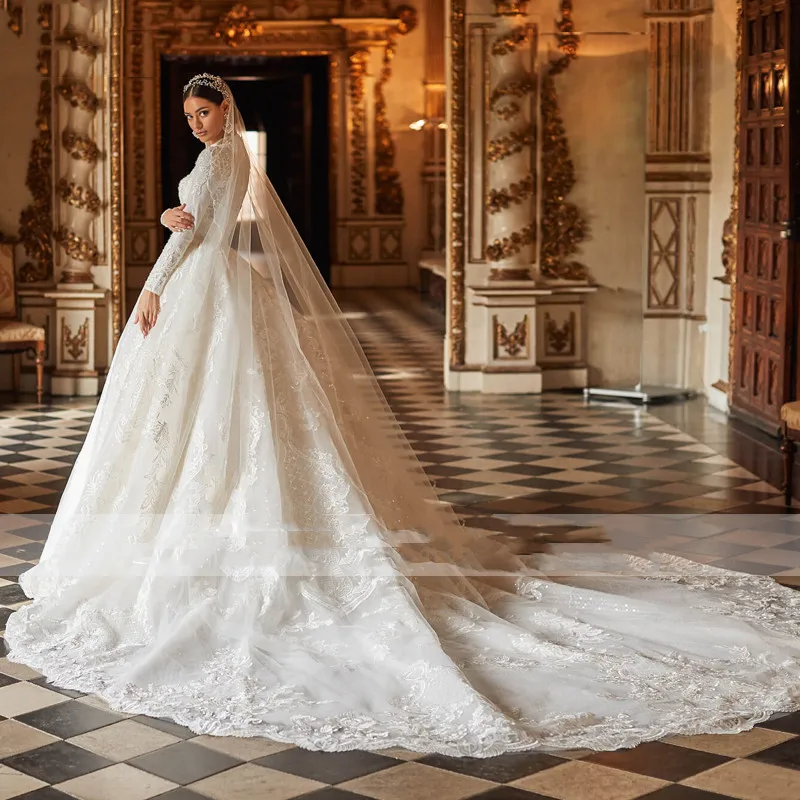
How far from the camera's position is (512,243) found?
1001 cm

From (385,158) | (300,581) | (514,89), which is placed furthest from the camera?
(385,158)

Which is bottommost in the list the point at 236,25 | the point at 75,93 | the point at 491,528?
the point at 491,528

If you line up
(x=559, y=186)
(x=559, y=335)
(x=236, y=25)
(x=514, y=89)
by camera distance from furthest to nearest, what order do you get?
1. (x=236, y=25)
2. (x=559, y=335)
3. (x=559, y=186)
4. (x=514, y=89)

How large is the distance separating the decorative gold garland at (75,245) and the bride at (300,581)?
5.23m

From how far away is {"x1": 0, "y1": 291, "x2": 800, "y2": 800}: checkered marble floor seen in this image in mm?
3154

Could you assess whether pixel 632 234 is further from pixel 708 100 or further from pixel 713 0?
pixel 713 0

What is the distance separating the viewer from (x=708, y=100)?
9844 millimetres

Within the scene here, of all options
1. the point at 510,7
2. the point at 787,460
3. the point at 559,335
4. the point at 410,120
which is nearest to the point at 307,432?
the point at 787,460

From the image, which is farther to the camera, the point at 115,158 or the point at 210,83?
the point at 115,158

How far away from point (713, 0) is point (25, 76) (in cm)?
480

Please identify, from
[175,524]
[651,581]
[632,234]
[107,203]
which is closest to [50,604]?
[175,524]

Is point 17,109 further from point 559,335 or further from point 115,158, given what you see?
point 559,335

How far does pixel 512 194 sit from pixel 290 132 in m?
8.56

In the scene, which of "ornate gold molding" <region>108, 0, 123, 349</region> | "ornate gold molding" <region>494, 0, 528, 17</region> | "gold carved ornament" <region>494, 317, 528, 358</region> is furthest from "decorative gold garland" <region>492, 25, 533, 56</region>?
"ornate gold molding" <region>108, 0, 123, 349</region>
